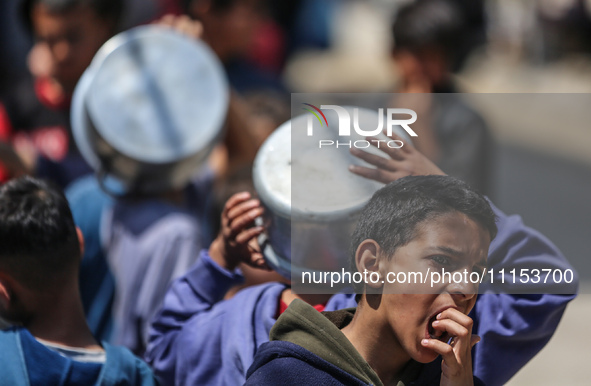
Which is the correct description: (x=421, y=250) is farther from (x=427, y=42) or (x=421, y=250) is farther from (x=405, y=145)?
(x=427, y=42)

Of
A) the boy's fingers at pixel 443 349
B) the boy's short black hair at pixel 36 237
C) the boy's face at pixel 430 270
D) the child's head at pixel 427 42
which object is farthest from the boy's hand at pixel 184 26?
the boy's fingers at pixel 443 349

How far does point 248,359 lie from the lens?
1604mm

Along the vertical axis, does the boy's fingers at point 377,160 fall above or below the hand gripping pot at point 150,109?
above

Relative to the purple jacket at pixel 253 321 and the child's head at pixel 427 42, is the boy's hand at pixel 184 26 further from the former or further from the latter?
the purple jacket at pixel 253 321

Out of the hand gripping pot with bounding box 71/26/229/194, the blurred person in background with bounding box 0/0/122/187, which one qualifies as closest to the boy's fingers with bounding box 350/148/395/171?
the hand gripping pot with bounding box 71/26/229/194

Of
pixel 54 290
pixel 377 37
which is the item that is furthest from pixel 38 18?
pixel 377 37

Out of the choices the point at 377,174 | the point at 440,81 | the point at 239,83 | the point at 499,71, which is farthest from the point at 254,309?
the point at 499,71

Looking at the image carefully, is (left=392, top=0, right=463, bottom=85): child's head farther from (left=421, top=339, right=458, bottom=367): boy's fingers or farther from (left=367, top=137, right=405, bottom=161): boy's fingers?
(left=421, top=339, right=458, bottom=367): boy's fingers

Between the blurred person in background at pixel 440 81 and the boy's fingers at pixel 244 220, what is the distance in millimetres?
1392

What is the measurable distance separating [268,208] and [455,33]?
7.08 ft

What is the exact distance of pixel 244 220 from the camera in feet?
5.49

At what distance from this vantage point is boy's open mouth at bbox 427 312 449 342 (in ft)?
4.28

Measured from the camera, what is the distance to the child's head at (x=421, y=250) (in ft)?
4.26

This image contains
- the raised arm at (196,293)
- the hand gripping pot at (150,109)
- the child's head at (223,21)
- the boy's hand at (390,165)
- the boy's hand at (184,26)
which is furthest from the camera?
the child's head at (223,21)
